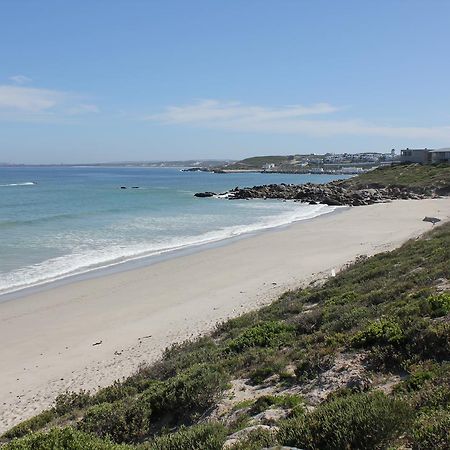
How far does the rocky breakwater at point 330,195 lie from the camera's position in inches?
2272

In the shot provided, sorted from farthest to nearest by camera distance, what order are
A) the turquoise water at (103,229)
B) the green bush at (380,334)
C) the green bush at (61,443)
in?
the turquoise water at (103,229), the green bush at (380,334), the green bush at (61,443)

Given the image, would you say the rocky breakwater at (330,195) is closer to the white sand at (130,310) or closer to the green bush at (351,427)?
the white sand at (130,310)

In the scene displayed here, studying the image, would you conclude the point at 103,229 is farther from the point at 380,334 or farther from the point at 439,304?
the point at 380,334

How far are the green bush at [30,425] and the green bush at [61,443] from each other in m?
2.78

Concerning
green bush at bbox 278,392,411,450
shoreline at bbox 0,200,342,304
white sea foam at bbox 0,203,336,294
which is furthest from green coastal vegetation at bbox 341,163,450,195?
green bush at bbox 278,392,411,450

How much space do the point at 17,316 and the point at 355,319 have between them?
35.8 feet

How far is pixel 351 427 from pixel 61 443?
9.57 ft

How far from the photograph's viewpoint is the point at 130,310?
15891mm

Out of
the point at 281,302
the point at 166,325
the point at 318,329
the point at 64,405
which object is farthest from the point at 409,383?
the point at 166,325

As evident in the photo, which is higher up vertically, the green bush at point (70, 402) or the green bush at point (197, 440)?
the green bush at point (197, 440)

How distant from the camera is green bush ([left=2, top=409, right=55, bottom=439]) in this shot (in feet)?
25.9

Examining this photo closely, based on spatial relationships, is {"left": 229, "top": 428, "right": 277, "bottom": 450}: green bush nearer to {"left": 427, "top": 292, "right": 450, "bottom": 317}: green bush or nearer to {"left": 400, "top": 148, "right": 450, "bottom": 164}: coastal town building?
{"left": 427, "top": 292, "right": 450, "bottom": 317}: green bush

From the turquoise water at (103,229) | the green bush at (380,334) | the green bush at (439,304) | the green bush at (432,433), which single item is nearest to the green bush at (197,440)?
the green bush at (432,433)

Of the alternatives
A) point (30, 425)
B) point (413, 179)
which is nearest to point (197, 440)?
point (30, 425)
